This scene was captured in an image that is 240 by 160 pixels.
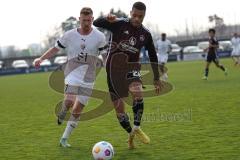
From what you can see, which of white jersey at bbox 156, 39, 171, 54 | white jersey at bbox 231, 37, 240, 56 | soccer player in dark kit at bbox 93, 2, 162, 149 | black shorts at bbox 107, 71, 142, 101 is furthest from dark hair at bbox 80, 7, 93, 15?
white jersey at bbox 231, 37, 240, 56

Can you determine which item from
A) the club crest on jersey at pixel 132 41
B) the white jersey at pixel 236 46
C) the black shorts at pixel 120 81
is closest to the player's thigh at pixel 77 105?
the black shorts at pixel 120 81

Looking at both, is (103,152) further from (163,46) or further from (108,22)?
(163,46)

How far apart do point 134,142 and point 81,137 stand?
49.0 inches

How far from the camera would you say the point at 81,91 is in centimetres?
888

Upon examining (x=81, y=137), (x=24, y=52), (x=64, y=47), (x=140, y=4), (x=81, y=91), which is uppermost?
(x=140, y=4)

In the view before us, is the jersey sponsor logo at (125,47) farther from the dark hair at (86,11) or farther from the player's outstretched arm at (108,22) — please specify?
the dark hair at (86,11)

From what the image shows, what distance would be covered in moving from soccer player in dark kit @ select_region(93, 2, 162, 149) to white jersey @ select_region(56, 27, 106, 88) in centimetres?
40

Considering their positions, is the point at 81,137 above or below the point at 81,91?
below

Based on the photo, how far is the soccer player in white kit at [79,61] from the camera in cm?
874

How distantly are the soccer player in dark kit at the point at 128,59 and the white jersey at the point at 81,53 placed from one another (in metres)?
0.40

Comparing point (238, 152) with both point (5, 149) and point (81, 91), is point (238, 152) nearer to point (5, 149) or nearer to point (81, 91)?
point (81, 91)

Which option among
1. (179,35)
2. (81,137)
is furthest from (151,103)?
(179,35)

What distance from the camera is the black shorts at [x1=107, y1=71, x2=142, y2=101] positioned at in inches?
338

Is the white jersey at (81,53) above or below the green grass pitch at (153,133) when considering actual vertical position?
above
